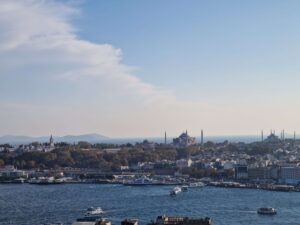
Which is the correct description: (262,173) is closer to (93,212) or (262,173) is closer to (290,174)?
(290,174)

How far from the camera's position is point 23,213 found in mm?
17656

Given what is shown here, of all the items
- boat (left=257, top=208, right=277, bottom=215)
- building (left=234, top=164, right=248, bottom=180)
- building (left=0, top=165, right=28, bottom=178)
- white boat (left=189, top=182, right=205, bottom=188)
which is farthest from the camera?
building (left=0, top=165, right=28, bottom=178)

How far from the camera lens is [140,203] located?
20219 mm

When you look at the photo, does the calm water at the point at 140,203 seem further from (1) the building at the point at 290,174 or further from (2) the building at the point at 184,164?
(2) the building at the point at 184,164

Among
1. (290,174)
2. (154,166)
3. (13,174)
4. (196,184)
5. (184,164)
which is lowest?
(196,184)

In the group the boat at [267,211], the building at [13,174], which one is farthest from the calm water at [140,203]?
the building at [13,174]

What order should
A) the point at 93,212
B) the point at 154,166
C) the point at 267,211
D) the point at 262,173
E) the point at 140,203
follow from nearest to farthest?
the point at 93,212 < the point at 267,211 < the point at 140,203 < the point at 262,173 < the point at 154,166

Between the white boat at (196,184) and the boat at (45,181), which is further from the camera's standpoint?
the boat at (45,181)

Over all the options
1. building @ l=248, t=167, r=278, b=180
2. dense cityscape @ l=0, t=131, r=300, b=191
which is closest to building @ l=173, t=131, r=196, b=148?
dense cityscape @ l=0, t=131, r=300, b=191

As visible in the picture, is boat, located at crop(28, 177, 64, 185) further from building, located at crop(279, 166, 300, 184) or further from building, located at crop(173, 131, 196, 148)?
building, located at crop(173, 131, 196, 148)

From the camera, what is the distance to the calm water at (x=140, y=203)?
1669cm

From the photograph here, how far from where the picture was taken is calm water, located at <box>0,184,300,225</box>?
54.7 feet

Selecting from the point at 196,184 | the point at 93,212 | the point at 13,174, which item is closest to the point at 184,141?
the point at 13,174

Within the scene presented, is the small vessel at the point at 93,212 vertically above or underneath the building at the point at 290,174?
underneath
